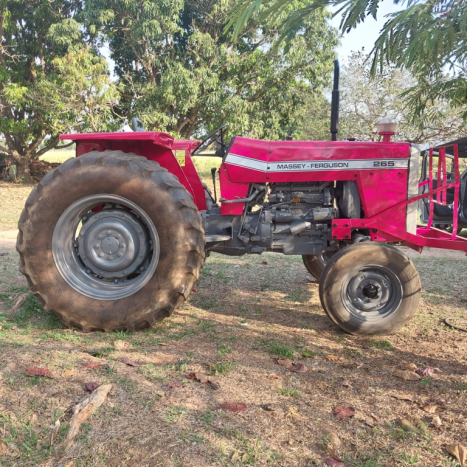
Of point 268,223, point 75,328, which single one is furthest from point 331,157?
point 75,328

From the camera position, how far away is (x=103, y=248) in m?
3.65

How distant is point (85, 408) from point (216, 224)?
7.13ft

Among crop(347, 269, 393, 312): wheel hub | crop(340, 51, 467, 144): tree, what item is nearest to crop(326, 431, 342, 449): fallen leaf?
crop(347, 269, 393, 312): wheel hub

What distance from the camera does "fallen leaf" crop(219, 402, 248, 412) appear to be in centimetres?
241

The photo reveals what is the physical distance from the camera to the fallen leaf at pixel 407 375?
2.88 metres

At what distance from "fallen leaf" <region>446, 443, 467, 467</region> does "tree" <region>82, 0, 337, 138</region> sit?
13703 mm

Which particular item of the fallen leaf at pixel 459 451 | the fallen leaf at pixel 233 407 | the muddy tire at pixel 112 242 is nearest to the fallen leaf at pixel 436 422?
the fallen leaf at pixel 459 451

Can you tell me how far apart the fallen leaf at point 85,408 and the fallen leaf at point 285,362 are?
1.16 m

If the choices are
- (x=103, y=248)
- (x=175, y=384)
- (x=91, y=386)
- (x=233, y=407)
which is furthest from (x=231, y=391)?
(x=103, y=248)

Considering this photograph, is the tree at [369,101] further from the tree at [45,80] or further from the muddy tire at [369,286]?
the muddy tire at [369,286]

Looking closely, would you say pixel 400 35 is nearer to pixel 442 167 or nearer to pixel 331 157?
pixel 331 157

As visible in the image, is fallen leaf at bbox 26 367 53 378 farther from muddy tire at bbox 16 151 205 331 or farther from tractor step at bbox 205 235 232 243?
tractor step at bbox 205 235 232 243

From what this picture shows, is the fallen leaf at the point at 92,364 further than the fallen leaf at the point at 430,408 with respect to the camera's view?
Yes

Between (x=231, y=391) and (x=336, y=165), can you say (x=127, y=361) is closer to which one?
(x=231, y=391)
